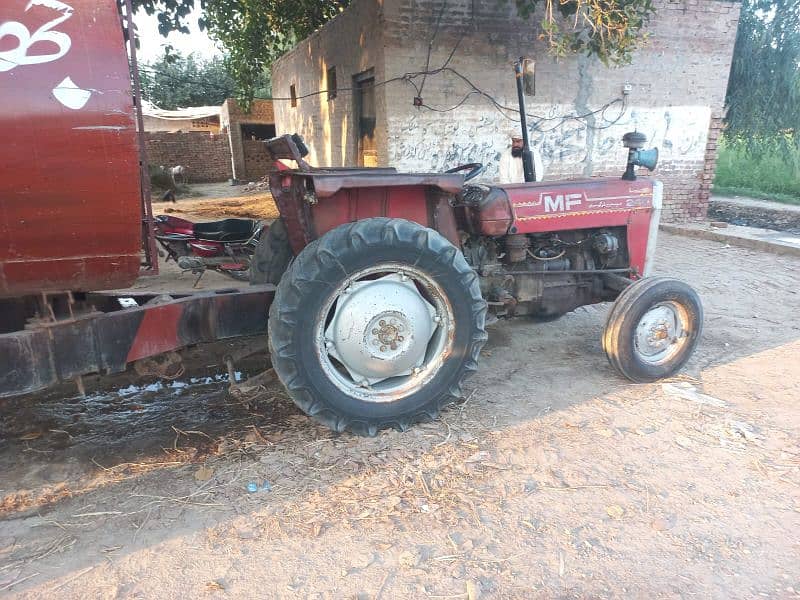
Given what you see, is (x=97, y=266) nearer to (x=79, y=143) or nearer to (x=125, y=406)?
(x=79, y=143)

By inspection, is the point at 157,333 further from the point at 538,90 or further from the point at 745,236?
the point at 745,236

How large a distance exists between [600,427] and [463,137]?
18.7 feet

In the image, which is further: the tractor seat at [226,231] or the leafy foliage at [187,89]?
the leafy foliage at [187,89]

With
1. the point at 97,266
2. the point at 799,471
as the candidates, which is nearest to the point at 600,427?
the point at 799,471

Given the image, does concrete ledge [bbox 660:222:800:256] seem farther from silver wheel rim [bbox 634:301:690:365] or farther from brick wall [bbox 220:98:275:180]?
brick wall [bbox 220:98:275:180]

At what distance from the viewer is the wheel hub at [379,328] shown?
3.04 m

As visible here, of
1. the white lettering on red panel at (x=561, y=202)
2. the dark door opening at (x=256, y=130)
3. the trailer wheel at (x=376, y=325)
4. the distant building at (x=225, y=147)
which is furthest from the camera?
the dark door opening at (x=256, y=130)

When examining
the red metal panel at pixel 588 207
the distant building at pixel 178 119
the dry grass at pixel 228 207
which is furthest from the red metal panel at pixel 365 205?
the distant building at pixel 178 119

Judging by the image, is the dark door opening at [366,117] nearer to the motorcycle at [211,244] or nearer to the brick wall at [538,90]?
the brick wall at [538,90]

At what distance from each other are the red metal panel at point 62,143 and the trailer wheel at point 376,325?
883 mm

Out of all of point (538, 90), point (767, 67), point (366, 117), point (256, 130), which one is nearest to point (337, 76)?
point (366, 117)

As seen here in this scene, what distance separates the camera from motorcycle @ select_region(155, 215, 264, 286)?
20.2 feet

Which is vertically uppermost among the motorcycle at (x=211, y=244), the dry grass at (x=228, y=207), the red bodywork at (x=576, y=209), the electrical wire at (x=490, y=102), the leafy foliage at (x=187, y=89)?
the leafy foliage at (x=187, y=89)

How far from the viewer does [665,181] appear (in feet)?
32.6
